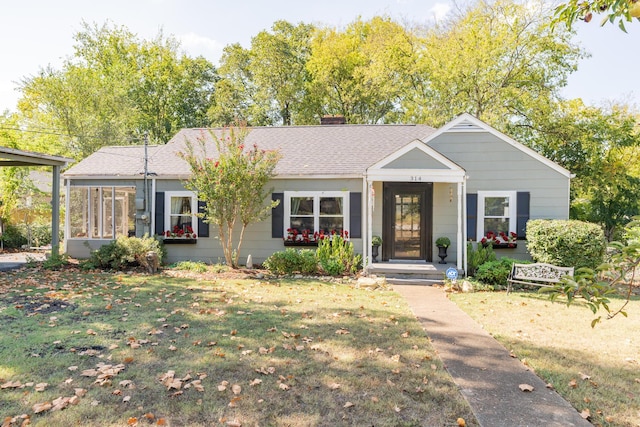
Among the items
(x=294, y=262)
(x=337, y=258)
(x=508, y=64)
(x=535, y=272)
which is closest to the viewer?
(x=535, y=272)

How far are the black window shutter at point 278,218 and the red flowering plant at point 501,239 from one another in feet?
19.1

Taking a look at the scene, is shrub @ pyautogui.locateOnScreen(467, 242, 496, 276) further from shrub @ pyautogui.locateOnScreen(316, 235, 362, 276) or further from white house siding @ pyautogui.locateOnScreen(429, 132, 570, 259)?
shrub @ pyautogui.locateOnScreen(316, 235, 362, 276)

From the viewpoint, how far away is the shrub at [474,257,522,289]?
31.1ft

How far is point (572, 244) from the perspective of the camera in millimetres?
9008

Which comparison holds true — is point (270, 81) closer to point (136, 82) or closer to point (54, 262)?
point (136, 82)

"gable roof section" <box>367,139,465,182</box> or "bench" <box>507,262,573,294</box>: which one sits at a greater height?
"gable roof section" <box>367,139,465,182</box>

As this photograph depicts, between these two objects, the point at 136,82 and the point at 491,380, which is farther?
the point at 136,82

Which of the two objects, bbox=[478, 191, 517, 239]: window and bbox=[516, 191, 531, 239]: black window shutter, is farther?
bbox=[478, 191, 517, 239]: window

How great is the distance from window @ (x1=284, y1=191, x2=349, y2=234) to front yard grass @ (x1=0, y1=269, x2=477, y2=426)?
14.6 ft

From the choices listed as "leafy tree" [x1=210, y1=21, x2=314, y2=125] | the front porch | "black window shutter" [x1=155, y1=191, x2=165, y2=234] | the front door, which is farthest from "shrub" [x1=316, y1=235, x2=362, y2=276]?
"leafy tree" [x1=210, y1=21, x2=314, y2=125]

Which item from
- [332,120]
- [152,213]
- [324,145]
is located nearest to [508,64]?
[332,120]

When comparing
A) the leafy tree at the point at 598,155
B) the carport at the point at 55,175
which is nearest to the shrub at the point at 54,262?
the carport at the point at 55,175

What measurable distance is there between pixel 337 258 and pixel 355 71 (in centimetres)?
1785

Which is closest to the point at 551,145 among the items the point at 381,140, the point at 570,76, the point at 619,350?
the point at 570,76
